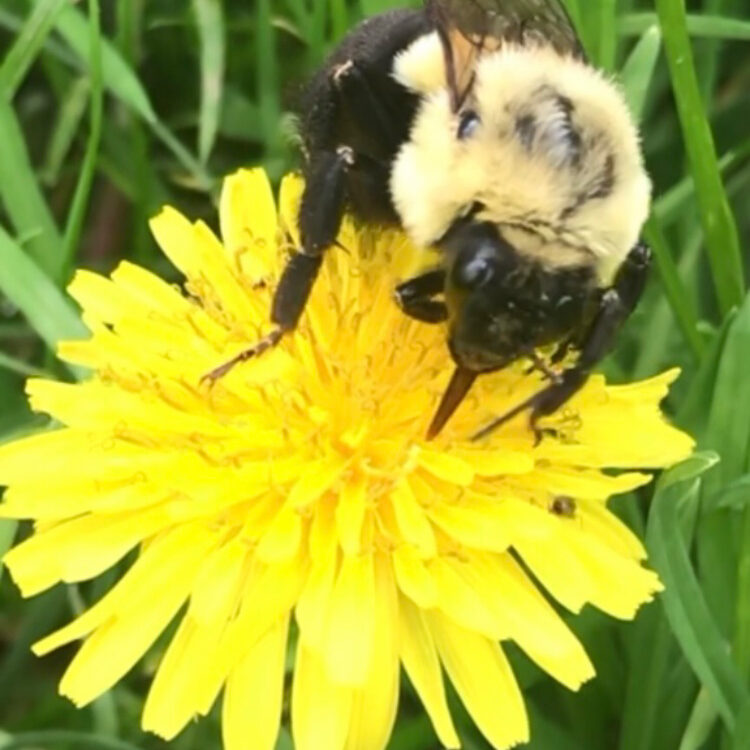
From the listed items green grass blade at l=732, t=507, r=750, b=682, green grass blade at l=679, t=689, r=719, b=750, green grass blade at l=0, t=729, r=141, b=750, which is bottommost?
green grass blade at l=679, t=689, r=719, b=750

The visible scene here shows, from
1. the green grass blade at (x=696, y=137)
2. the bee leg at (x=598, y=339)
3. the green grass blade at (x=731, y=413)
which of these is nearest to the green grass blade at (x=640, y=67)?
the green grass blade at (x=696, y=137)

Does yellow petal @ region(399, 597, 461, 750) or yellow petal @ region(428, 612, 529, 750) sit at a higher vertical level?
yellow petal @ region(399, 597, 461, 750)

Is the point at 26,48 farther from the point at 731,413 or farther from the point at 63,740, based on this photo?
the point at 731,413

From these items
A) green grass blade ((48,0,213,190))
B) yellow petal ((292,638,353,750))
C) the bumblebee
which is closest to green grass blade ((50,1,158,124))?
green grass blade ((48,0,213,190))

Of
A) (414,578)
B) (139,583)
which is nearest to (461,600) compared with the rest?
(414,578)

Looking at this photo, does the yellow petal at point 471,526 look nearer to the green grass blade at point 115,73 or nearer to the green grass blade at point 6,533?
the green grass blade at point 6,533

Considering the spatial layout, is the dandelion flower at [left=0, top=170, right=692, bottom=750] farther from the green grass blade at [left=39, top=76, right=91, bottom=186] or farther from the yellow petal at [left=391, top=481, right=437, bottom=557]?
the green grass blade at [left=39, top=76, right=91, bottom=186]

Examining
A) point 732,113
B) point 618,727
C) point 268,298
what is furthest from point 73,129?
point 618,727
